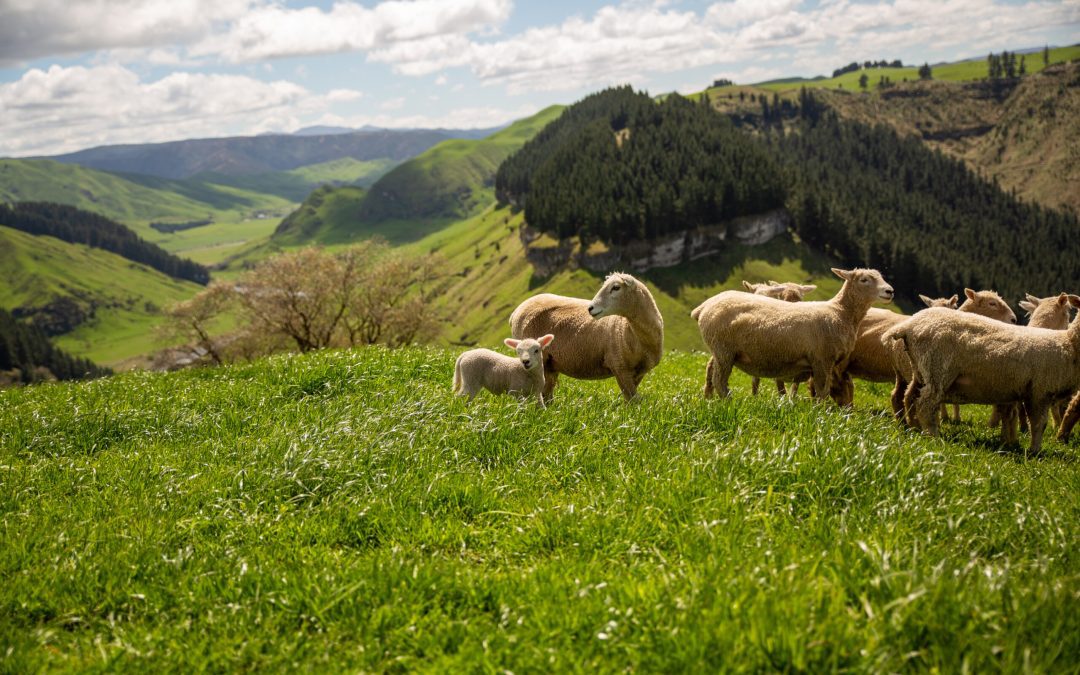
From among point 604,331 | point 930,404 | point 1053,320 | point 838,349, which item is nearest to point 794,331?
point 838,349

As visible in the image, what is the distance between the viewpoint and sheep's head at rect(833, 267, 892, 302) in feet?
42.1

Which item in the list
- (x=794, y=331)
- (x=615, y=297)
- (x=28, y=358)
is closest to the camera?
(x=615, y=297)

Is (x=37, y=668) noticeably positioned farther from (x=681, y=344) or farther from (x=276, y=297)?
(x=681, y=344)

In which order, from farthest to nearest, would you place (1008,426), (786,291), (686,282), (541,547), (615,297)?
(686,282)
(786,291)
(615,297)
(1008,426)
(541,547)

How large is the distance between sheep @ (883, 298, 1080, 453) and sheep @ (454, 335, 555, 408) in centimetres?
726

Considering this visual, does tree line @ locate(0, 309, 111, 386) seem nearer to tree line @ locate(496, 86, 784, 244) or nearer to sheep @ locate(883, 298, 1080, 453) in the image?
tree line @ locate(496, 86, 784, 244)

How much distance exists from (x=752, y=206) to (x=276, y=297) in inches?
5051

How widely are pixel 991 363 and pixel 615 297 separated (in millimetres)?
6812

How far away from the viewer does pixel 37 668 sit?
15.0 ft

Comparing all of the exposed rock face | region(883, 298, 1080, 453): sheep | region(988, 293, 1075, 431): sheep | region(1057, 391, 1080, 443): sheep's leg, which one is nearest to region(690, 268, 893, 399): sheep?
region(883, 298, 1080, 453): sheep

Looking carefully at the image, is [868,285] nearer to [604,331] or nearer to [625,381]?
[625,381]

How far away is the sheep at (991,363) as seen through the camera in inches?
417

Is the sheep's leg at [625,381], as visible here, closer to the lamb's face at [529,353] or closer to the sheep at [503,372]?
the sheep at [503,372]

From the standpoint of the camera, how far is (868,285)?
12.9m
